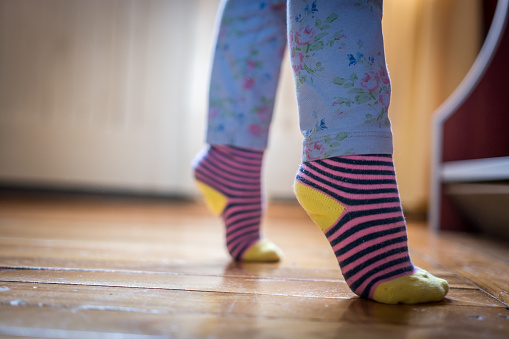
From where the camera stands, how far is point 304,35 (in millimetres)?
470

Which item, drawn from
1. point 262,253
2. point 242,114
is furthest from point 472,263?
point 242,114

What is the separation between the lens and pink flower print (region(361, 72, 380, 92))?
Answer: 448 millimetres

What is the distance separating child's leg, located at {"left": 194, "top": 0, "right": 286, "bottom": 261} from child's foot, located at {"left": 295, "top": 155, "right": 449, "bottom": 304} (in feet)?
0.79

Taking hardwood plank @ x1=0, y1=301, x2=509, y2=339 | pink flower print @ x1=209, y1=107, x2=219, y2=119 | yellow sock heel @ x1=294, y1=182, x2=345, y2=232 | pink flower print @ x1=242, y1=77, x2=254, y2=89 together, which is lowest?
hardwood plank @ x1=0, y1=301, x2=509, y2=339

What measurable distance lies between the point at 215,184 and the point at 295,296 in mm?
289

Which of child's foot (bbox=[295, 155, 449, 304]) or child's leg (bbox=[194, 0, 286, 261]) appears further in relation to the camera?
child's leg (bbox=[194, 0, 286, 261])

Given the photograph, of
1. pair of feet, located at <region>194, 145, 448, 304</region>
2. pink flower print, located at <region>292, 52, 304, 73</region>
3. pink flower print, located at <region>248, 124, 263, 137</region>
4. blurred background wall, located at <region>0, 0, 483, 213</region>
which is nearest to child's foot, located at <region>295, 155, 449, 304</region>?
pair of feet, located at <region>194, 145, 448, 304</region>

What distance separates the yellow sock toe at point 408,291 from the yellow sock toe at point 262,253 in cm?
26

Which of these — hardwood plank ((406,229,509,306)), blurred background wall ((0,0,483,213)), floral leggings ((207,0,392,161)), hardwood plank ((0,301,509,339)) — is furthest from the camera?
blurred background wall ((0,0,483,213))

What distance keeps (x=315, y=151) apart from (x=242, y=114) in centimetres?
24

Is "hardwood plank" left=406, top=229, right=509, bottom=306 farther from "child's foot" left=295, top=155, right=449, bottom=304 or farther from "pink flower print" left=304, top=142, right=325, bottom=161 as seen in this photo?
"pink flower print" left=304, top=142, right=325, bottom=161

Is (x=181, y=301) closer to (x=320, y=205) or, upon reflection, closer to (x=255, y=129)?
(x=320, y=205)

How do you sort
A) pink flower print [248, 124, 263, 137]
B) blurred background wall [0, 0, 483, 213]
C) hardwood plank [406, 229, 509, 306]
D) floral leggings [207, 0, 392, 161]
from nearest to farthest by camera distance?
floral leggings [207, 0, 392, 161], hardwood plank [406, 229, 509, 306], pink flower print [248, 124, 263, 137], blurred background wall [0, 0, 483, 213]

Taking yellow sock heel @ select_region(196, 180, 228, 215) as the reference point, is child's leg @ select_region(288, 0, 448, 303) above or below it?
above
